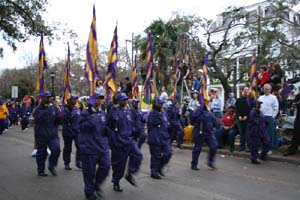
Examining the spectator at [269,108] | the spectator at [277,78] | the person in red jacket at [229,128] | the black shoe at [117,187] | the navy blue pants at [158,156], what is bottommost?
the black shoe at [117,187]

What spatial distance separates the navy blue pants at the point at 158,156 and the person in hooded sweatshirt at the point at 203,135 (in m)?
1.03

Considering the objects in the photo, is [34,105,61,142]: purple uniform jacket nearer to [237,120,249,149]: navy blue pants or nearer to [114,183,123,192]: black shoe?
[114,183,123,192]: black shoe

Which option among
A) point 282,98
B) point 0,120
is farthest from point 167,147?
point 0,120

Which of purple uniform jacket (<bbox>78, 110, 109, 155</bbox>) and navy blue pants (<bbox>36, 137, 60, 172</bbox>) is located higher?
purple uniform jacket (<bbox>78, 110, 109, 155</bbox>)

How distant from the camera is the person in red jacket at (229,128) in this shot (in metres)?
10.8

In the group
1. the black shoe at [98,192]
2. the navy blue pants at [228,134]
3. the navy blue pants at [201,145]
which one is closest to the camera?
the black shoe at [98,192]

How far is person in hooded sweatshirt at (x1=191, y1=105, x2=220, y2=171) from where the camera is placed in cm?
836

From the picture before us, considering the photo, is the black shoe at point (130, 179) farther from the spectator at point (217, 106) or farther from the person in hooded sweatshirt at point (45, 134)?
the spectator at point (217, 106)

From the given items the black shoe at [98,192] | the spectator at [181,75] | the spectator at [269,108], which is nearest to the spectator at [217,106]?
the spectator at [269,108]

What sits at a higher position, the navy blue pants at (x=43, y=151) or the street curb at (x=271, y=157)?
the navy blue pants at (x=43, y=151)

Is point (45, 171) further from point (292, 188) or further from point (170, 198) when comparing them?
point (292, 188)

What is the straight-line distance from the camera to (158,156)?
7.52 meters

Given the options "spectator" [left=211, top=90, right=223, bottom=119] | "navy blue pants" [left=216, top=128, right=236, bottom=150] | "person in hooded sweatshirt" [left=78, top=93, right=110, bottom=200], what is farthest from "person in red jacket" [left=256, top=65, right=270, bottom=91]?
"person in hooded sweatshirt" [left=78, top=93, right=110, bottom=200]

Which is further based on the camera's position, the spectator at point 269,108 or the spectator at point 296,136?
the spectator at point 269,108
